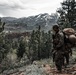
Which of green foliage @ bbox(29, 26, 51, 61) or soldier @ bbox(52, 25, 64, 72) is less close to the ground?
soldier @ bbox(52, 25, 64, 72)

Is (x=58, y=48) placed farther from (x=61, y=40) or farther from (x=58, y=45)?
(x=61, y=40)

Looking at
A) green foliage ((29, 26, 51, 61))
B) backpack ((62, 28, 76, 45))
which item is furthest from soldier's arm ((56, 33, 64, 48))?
green foliage ((29, 26, 51, 61))

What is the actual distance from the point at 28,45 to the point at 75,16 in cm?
2806

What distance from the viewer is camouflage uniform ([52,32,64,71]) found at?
11.6 m

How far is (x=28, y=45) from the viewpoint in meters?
75.5

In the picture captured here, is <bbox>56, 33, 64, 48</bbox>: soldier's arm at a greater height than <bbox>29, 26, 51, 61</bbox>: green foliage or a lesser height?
greater

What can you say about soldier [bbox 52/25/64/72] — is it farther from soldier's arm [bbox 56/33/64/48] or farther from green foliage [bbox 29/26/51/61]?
green foliage [bbox 29/26/51/61]

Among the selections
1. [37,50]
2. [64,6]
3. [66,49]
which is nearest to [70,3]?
[64,6]

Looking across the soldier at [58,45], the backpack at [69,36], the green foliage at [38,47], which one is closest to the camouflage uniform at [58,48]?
the soldier at [58,45]

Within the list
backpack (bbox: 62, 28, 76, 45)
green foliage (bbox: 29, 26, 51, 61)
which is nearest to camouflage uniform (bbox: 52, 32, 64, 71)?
→ backpack (bbox: 62, 28, 76, 45)

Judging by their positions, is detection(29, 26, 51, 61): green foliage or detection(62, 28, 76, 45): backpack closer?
detection(62, 28, 76, 45): backpack

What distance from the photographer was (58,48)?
1189 centimetres

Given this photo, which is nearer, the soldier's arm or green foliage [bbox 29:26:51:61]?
the soldier's arm

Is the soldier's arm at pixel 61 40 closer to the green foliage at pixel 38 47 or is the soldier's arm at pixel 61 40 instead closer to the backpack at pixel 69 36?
the backpack at pixel 69 36
